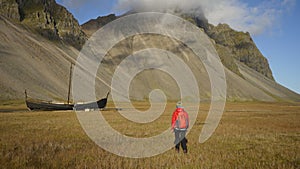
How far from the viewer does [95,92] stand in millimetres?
90312

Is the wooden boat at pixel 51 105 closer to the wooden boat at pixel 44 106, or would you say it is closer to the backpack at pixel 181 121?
the wooden boat at pixel 44 106

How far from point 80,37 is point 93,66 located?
3996cm

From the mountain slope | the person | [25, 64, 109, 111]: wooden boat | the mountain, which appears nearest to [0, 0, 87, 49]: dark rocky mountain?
the mountain

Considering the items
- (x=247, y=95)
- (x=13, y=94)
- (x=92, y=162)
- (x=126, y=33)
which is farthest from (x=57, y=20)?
(x=92, y=162)

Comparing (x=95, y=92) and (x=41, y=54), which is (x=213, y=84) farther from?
(x=41, y=54)

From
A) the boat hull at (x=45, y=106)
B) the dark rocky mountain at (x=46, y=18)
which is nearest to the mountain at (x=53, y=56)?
the dark rocky mountain at (x=46, y=18)

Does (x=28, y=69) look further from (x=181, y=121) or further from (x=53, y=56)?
(x=181, y=121)

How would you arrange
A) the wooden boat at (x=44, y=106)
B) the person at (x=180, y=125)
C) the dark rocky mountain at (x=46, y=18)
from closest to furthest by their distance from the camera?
1. the person at (x=180, y=125)
2. the wooden boat at (x=44, y=106)
3. the dark rocky mountain at (x=46, y=18)

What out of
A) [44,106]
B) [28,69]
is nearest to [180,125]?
[44,106]

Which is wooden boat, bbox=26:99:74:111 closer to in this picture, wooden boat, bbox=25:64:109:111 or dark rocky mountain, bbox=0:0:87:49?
wooden boat, bbox=25:64:109:111

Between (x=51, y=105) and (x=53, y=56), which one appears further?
(x=53, y=56)

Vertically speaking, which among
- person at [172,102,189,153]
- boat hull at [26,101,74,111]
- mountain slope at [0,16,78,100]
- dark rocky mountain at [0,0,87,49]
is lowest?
person at [172,102,189,153]

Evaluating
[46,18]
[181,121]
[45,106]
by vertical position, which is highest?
[46,18]

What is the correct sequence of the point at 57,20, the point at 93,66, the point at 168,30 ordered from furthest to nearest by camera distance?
the point at 168,30, the point at 57,20, the point at 93,66
